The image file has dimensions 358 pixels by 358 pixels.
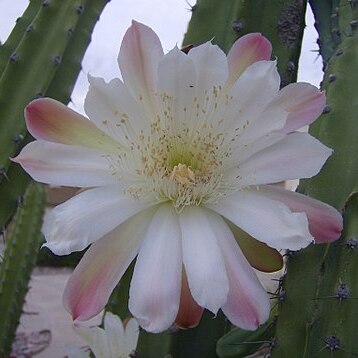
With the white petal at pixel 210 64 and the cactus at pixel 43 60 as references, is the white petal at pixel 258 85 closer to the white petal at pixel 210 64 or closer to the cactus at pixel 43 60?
the white petal at pixel 210 64

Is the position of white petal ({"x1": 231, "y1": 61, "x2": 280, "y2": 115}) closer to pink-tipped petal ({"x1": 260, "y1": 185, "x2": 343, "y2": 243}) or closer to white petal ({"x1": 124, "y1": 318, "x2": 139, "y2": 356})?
pink-tipped petal ({"x1": 260, "y1": 185, "x2": 343, "y2": 243})

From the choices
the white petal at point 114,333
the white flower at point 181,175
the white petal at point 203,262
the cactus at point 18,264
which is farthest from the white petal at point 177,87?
the cactus at point 18,264

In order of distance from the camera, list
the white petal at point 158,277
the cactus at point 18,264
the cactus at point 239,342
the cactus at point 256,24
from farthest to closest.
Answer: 1. the cactus at point 18,264
2. the cactus at point 256,24
3. the cactus at point 239,342
4. the white petal at point 158,277

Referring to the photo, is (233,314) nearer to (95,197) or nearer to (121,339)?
(95,197)

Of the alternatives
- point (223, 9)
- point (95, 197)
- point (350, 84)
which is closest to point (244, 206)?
point (95, 197)

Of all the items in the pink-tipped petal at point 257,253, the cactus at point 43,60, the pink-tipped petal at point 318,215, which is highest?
the cactus at point 43,60

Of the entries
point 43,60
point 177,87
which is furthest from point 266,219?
point 43,60

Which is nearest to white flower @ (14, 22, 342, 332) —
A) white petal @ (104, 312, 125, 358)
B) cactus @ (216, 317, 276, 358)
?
cactus @ (216, 317, 276, 358)
